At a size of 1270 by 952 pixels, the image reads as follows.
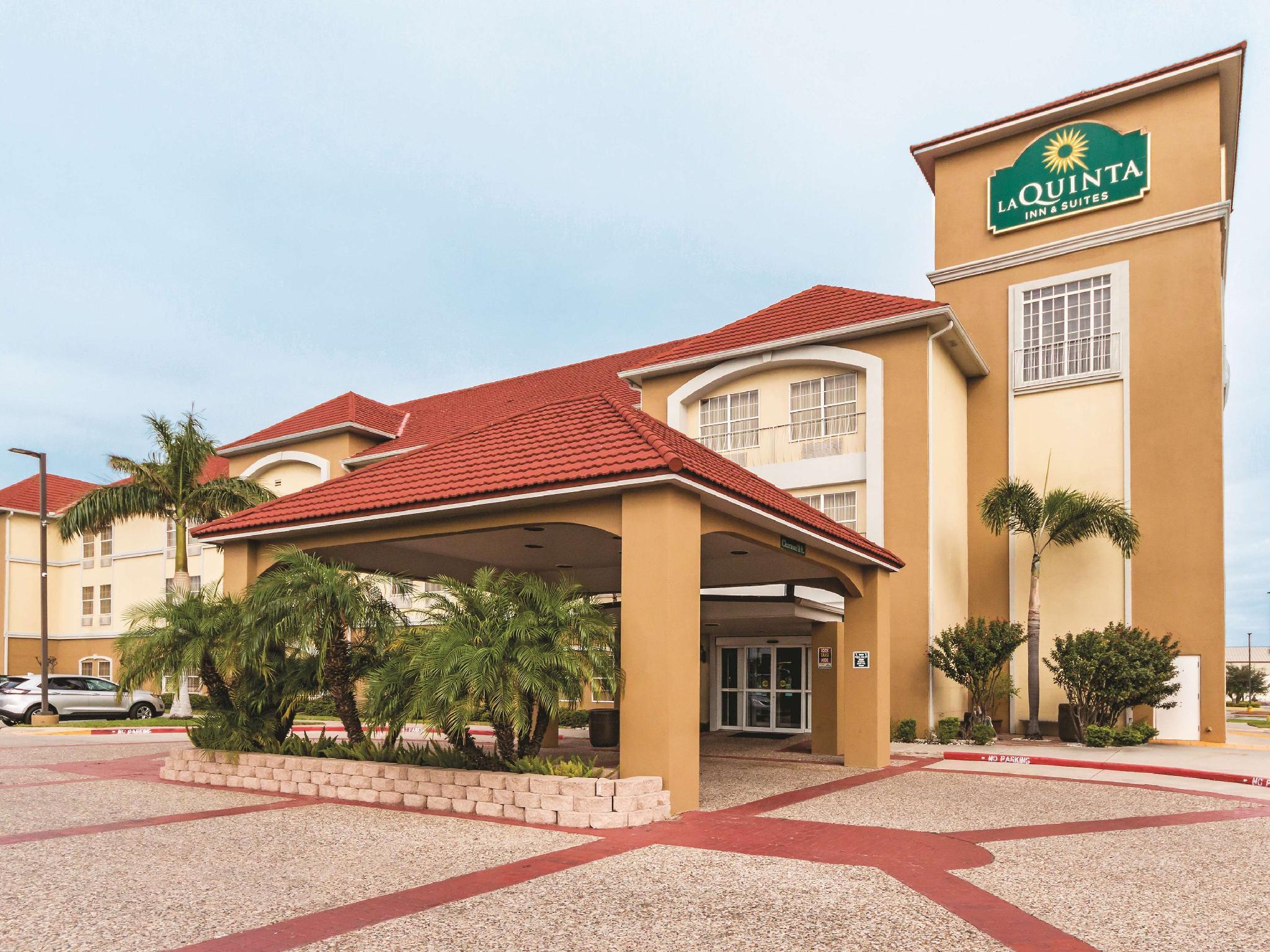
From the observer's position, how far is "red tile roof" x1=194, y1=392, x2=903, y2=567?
1206 cm

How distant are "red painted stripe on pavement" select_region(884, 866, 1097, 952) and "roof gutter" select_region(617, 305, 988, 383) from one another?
16.6 metres

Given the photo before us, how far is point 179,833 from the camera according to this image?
10219 millimetres

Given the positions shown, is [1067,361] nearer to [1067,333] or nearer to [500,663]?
[1067,333]

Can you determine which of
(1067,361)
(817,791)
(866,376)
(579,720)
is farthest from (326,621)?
(1067,361)

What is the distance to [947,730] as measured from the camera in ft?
71.6

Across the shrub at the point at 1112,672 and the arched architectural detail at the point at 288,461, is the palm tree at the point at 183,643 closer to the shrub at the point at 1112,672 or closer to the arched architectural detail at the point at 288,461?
the shrub at the point at 1112,672

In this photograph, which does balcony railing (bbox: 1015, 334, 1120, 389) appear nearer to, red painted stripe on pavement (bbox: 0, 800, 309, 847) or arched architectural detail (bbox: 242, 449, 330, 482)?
red painted stripe on pavement (bbox: 0, 800, 309, 847)

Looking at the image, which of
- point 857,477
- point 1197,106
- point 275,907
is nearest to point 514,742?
point 275,907

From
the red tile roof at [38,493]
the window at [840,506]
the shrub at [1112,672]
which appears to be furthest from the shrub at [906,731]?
the red tile roof at [38,493]

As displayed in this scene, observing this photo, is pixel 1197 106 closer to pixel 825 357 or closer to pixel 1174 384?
pixel 1174 384

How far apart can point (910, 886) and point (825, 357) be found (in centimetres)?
1820

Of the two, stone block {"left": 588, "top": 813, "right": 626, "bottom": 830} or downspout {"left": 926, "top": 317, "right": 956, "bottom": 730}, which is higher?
downspout {"left": 926, "top": 317, "right": 956, "bottom": 730}

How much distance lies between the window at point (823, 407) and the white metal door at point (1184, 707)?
9.15 metres

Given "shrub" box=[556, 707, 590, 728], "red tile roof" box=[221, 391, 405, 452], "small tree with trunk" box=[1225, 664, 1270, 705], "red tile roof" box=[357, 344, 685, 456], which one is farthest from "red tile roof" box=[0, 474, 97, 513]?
"small tree with trunk" box=[1225, 664, 1270, 705]
